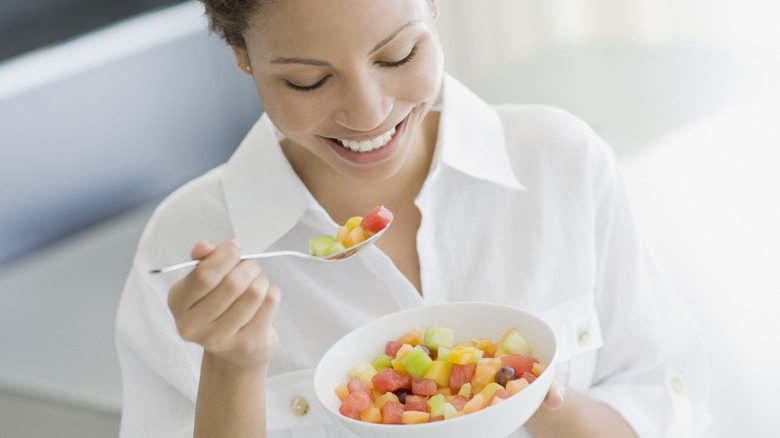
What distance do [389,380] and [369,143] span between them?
284mm

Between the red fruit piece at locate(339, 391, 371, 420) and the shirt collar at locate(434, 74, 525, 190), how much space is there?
1.35 feet

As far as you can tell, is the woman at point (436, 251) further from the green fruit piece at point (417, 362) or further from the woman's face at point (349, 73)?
the green fruit piece at point (417, 362)

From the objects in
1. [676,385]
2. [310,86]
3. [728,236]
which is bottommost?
[676,385]

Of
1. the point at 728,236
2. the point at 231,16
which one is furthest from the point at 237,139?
the point at 231,16

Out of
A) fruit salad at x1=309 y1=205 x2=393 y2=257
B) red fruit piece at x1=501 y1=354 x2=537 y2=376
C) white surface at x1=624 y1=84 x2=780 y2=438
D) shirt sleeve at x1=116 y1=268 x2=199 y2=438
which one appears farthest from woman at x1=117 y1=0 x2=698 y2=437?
white surface at x1=624 y1=84 x2=780 y2=438

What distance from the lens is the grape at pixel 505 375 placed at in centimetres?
87

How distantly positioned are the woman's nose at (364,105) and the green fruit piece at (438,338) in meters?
0.23

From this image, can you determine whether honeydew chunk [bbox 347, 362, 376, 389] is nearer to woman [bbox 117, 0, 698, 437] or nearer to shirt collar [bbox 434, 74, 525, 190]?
woman [bbox 117, 0, 698, 437]

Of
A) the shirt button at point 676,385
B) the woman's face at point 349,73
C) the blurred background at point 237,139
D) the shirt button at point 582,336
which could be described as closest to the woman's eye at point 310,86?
the woman's face at point 349,73

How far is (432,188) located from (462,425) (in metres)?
0.49

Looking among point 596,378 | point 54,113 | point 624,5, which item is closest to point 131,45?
point 54,113

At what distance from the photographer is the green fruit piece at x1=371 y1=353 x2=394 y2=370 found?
98 cm

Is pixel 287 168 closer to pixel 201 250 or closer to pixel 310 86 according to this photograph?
pixel 310 86

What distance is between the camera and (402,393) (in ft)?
3.05
